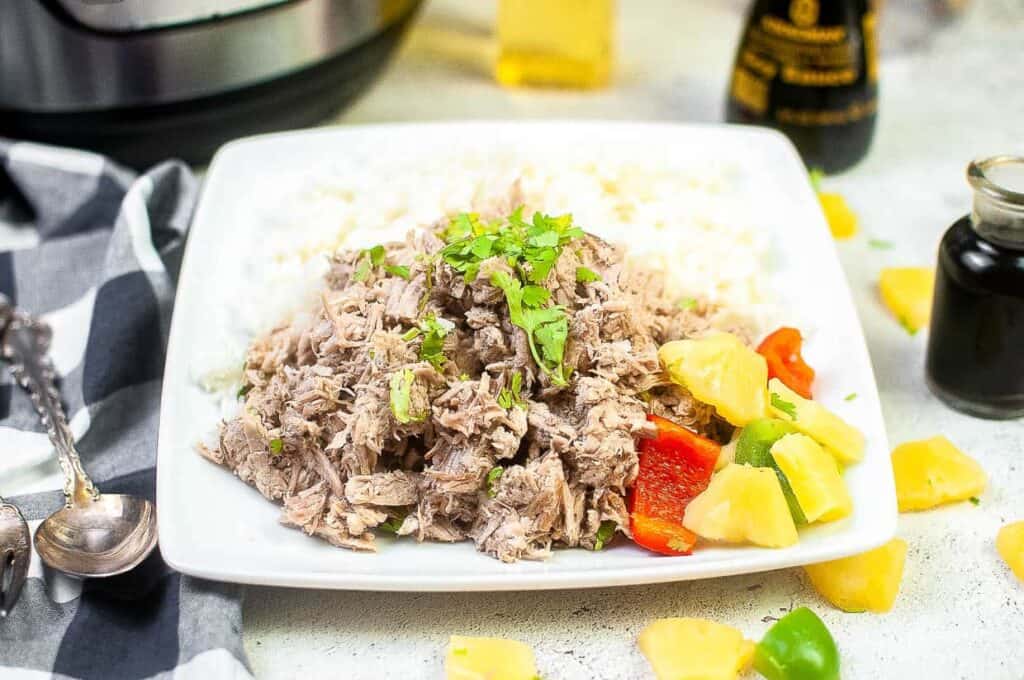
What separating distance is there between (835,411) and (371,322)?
0.92 m

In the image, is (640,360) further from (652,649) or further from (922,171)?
(922,171)

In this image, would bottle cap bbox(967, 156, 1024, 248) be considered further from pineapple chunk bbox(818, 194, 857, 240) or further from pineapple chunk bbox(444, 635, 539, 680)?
pineapple chunk bbox(444, 635, 539, 680)

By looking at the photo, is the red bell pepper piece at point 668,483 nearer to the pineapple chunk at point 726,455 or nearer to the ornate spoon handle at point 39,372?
the pineapple chunk at point 726,455

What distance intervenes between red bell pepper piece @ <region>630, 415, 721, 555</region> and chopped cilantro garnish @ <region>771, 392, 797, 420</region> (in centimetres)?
14

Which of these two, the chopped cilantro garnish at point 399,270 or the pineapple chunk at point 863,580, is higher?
the chopped cilantro garnish at point 399,270

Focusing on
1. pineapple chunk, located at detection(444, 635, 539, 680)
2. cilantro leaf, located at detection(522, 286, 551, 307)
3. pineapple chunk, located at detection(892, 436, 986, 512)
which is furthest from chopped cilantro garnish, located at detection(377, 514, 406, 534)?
pineapple chunk, located at detection(892, 436, 986, 512)

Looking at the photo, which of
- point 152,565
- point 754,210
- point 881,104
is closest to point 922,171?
point 881,104

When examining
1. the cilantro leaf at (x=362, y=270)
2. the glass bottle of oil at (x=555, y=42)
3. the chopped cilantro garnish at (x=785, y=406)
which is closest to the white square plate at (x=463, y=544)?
the chopped cilantro garnish at (x=785, y=406)

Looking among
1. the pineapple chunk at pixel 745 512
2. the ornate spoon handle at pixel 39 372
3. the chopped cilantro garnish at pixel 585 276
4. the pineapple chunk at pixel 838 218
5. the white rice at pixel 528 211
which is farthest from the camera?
the pineapple chunk at pixel 838 218

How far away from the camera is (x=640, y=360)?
2.16 m

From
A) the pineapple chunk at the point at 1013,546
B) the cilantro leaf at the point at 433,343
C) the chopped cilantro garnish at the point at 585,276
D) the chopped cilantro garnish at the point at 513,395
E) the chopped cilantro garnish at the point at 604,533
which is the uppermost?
the chopped cilantro garnish at the point at 585,276

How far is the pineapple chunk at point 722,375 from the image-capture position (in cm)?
214

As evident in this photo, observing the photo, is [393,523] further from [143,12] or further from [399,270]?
[143,12]

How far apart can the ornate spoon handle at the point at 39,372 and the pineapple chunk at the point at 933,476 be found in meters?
1.64
